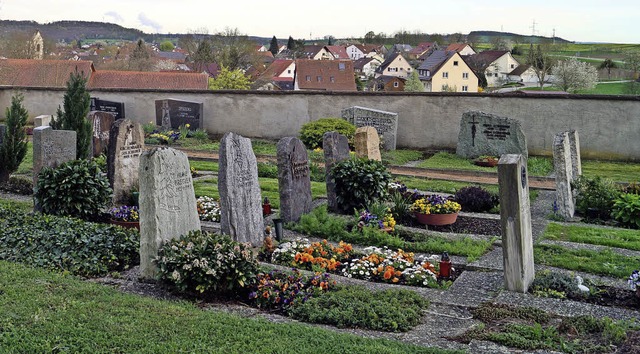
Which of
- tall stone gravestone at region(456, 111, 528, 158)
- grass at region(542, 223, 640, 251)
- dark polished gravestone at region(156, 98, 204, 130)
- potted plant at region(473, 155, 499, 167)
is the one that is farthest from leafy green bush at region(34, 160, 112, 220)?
dark polished gravestone at region(156, 98, 204, 130)

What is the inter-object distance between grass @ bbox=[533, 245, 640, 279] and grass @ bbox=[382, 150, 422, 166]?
28.0 ft

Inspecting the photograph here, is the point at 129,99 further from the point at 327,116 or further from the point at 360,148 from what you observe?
the point at 360,148

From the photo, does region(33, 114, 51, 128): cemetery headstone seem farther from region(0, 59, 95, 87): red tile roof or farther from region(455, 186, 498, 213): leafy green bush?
region(0, 59, 95, 87): red tile roof

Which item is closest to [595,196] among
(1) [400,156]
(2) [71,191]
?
(1) [400,156]

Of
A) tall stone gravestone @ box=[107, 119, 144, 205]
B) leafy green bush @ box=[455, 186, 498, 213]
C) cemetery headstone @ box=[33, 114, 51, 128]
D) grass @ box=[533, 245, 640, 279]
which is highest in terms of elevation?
cemetery headstone @ box=[33, 114, 51, 128]

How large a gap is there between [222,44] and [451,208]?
2519 inches

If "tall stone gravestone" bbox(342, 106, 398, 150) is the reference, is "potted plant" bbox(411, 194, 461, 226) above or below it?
below

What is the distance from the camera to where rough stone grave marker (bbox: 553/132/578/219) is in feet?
41.0

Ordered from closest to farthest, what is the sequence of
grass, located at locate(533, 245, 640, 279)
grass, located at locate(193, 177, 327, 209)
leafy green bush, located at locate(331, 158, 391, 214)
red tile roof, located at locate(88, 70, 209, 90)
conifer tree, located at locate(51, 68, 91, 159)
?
1. grass, located at locate(533, 245, 640, 279)
2. leafy green bush, located at locate(331, 158, 391, 214)
3. grass, located at locate(193, 177, 327, 209)
4. conifer tree, located at locate(51, 68, 91, 159)
5. red tile roof, located at locate(88, 70, 209, 90)

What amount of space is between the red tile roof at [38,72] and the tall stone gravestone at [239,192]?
30663 mm

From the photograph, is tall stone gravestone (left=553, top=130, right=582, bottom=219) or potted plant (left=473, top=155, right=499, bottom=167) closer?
tall stone gravestone (left=553, top=130, right=582, bottom=219)

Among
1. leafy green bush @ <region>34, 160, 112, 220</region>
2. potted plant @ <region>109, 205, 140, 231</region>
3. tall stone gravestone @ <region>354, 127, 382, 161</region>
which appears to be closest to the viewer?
potted plant @ <region>109, 205, 140, 231</region>

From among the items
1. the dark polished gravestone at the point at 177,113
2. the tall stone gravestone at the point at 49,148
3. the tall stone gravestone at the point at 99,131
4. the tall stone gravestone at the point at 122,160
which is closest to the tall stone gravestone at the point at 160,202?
the tall stone gravestone at the point at 49,148

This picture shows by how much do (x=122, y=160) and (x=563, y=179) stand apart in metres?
8.01
